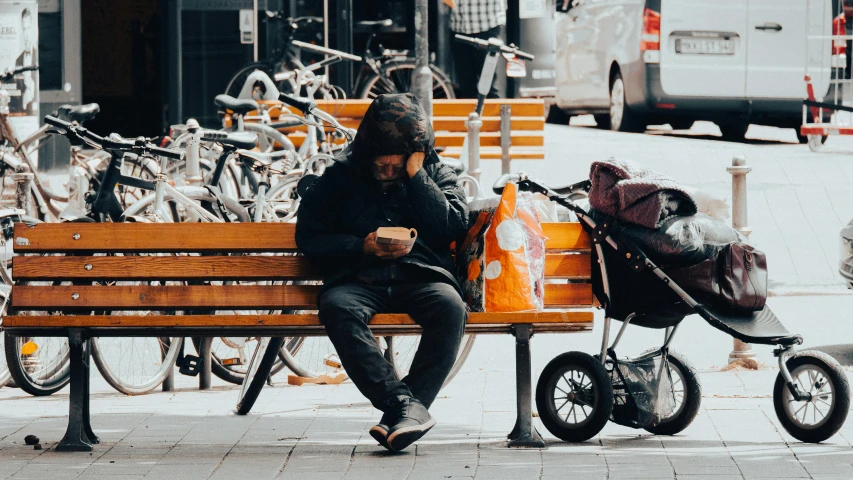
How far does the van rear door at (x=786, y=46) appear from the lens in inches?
628

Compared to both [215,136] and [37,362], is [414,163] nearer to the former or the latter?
[37,362]

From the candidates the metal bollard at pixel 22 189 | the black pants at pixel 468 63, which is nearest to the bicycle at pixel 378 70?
the black pants at pixel 468 63

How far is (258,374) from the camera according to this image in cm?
695

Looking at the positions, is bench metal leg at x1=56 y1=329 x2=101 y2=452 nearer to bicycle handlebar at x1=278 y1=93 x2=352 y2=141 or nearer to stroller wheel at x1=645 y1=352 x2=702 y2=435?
stroller wheel at x1=645 y1=352 x2=702 y2=435

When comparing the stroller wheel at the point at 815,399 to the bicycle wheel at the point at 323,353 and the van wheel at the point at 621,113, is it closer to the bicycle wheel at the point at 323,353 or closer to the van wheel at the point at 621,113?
the bicycle wheel at the point at 323,353

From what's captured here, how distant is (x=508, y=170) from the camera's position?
14.2 meters

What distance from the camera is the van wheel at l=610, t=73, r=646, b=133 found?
56.1ft

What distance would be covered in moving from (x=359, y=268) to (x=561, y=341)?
9.64 ft

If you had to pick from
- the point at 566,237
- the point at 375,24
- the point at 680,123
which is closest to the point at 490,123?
the point at 375,24

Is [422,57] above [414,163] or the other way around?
above

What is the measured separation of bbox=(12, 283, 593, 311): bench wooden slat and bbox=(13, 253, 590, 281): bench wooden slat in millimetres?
48

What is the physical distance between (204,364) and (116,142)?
4.84 feet

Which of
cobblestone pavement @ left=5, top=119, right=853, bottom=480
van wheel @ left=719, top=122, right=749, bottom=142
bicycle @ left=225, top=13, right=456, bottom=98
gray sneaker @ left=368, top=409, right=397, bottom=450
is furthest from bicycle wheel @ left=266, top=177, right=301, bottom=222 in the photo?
van wheel @ left=719, top=122, right=749, bottom=142

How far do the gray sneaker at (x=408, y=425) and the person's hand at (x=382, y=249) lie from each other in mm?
598
